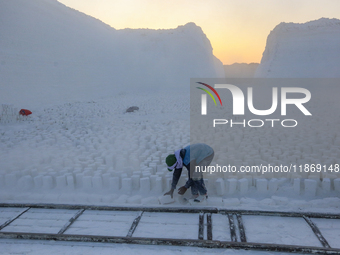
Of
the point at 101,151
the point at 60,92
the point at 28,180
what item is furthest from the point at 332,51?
the point at 28,180

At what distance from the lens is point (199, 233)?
8.52ft

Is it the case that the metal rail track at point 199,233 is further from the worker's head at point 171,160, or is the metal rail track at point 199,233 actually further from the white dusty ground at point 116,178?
the worker's head at point 171,160

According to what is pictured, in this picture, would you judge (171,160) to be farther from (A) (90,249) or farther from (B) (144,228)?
(A) (90,249)

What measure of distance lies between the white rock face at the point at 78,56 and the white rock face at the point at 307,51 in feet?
22.8

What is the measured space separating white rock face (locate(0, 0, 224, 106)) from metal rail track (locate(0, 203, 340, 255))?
10.5m

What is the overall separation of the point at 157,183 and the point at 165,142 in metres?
1.74

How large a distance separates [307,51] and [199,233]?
2189 cm

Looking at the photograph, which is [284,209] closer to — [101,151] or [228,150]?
[228,150]

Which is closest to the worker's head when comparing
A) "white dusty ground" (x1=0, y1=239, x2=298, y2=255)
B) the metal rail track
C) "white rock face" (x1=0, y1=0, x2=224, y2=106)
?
the metal rail track

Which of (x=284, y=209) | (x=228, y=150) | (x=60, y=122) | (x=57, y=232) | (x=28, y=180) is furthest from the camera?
(x=60, y=122)

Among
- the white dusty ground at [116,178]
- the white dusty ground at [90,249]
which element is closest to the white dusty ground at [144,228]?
the white dusty ground at [90,249]

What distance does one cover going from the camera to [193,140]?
5.35 m

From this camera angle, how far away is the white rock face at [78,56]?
12328mm

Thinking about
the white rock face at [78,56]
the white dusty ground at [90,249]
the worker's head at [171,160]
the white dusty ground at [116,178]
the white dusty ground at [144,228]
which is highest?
the white rock face at [78,56]
